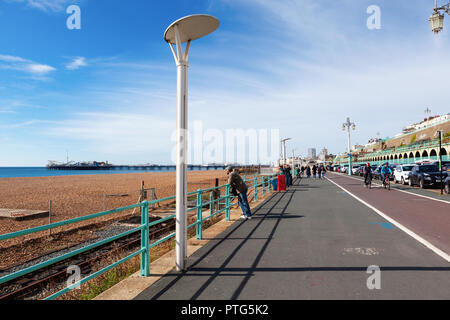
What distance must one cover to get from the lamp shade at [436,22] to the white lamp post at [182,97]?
418 inches

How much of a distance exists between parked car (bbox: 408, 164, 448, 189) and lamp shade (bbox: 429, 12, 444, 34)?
11.1 m

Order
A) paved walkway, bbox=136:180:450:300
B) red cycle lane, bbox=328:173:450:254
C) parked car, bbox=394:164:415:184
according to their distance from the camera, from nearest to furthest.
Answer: paved walkway, bbox=136:180:450:300 < red cycle lane, bbox=328:173:450:254 < parked car, bbox=394:164:415:184

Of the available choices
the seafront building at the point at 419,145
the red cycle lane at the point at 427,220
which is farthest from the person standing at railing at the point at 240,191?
the seafront building at the point at 419,145

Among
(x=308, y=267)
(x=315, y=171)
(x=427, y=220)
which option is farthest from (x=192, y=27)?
(x=315, y=171)

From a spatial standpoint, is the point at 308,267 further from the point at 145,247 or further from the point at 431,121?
the point at 431,121

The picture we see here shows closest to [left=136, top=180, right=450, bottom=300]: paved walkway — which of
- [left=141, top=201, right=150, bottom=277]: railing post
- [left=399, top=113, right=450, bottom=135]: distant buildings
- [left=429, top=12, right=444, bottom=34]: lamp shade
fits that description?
[left=141, top=201, right=150, bottom=277]: railing post

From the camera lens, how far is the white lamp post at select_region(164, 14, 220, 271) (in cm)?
494

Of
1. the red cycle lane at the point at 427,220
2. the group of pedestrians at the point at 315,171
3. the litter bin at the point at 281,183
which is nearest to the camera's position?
the red cycle lane at the point at 427,220

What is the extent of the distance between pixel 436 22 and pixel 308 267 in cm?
1162

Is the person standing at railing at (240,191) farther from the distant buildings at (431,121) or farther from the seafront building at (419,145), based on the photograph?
the distant buildings at (431,121)

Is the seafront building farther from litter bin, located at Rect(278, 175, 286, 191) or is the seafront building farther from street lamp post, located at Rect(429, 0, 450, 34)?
street lamp post, located at Rect(429, 0, 450, 34)

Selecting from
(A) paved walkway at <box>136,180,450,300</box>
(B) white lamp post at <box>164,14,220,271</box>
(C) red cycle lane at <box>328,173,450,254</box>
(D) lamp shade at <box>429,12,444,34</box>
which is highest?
(D) lamp shade at <box>429,12,444,34</box>

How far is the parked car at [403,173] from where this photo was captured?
25.5 m
